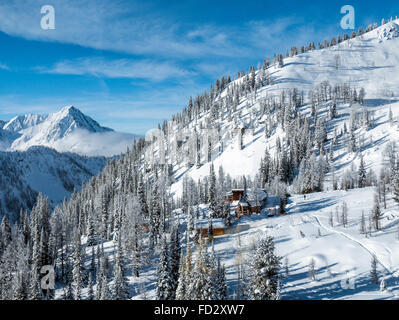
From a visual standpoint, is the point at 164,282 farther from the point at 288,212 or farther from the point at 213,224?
the point at 288,212

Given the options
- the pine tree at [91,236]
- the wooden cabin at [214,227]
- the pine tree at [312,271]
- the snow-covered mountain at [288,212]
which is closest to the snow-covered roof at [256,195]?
the snow-covered mountain at [288,212]

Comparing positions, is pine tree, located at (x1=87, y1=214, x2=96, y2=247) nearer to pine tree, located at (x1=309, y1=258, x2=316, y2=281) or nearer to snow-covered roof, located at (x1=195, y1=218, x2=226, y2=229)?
snow-covered roof, located at (x1=195, y1=218, x2=226, y2=229)

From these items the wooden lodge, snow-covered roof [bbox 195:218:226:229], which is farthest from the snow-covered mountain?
the wooden lodge

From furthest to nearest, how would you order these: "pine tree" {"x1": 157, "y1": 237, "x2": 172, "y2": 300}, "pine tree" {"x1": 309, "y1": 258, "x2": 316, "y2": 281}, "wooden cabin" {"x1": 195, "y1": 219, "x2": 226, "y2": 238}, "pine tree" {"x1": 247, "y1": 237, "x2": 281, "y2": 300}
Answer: "wooden cabin" {"x1": 195, "y1": 219, "x2": 226, "y2": 238} < "pine tree" {"x1": 309, "y1": 258, "x2": 316, "y2": 281} < "pine tree" {"x1": 157, "y1": 237, "x2": 172, "y2": 300} < "pine tree" {"x1": 247, "y1": 237, "x2": 281, "y2": 300}

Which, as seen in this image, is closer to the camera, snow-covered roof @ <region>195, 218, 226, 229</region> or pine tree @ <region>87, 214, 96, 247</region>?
snow-covered roof @ <region>195, 218, 226, 229</region>

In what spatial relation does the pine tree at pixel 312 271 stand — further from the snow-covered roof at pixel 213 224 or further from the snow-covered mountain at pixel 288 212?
the snow-covered roof at pixel 213 224

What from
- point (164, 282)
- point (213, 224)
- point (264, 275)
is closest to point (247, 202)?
point (213, 224)

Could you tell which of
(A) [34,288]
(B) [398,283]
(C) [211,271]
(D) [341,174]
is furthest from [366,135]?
(A) [34,288]
